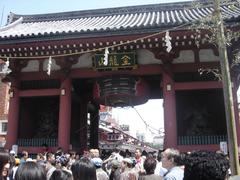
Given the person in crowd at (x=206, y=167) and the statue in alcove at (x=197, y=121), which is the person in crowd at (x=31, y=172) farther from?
the statue in alcove at (x=197, y=121)

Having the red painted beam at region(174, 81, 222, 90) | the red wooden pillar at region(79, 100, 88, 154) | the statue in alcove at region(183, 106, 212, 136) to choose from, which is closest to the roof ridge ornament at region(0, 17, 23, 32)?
the red wooden pillar at region(79, 100, 88, 154)

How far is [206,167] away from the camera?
278 centimetres

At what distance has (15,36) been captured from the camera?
40.4 feet

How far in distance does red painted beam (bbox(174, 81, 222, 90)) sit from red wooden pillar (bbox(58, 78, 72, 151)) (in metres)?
4.13

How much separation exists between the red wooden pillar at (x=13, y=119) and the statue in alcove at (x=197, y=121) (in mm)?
6720

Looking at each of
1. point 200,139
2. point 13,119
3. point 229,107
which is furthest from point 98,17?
point 229,107

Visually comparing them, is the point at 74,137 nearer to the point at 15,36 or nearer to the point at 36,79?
the point at 36,79

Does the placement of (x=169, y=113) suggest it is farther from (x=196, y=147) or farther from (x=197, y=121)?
(x=197, y=121)

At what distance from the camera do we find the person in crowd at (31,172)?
2.99 m

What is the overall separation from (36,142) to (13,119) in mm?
1283

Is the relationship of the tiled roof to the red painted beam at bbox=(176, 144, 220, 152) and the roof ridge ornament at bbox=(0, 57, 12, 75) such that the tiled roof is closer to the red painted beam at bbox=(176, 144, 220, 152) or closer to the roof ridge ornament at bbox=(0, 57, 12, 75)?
the roof ridge ornament at bbox=(0, 57, 12, 75)

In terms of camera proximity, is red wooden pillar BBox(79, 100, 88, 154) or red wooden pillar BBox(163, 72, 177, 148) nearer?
red wooden pillar BBox(163, 72, 177, 148)

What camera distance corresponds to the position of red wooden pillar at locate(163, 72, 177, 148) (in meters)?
11.6

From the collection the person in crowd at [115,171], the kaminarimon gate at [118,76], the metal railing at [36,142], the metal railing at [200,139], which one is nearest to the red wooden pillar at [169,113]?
the kaminarimon gate at [118,76]
